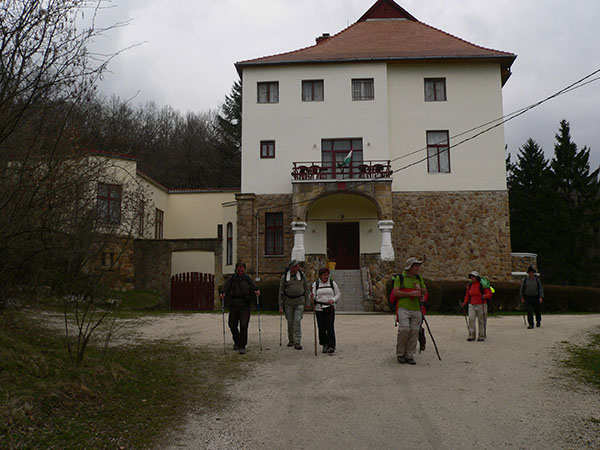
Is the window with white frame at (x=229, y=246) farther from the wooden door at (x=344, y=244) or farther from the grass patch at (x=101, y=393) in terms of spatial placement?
the grass patch at (x=101, y=393)

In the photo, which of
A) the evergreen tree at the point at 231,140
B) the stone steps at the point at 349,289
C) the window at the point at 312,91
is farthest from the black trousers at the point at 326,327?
the evergreen tree at the point at 231,140

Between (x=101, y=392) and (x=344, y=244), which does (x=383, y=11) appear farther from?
(x=101, y=392)

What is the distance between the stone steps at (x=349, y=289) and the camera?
21.3m

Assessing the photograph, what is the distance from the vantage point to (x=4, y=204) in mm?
6914

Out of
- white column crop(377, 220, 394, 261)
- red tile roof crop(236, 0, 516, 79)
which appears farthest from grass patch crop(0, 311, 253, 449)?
red tile roof crop(236, 0, 516, 79)

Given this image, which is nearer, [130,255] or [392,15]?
[130,255]

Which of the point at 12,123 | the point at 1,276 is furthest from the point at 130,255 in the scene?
the point at 12,123

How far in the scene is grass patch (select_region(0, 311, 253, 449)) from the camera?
5445 millimetres

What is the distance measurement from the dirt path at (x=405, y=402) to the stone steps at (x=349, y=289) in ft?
32.4

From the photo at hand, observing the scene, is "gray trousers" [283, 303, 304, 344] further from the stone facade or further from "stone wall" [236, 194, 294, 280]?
the stone facade

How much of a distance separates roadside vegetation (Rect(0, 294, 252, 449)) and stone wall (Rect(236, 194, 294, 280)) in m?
15.8

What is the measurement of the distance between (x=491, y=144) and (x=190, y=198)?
17.7 m

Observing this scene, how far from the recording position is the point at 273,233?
26547 mm

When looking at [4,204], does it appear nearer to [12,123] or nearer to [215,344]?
[12,123]
